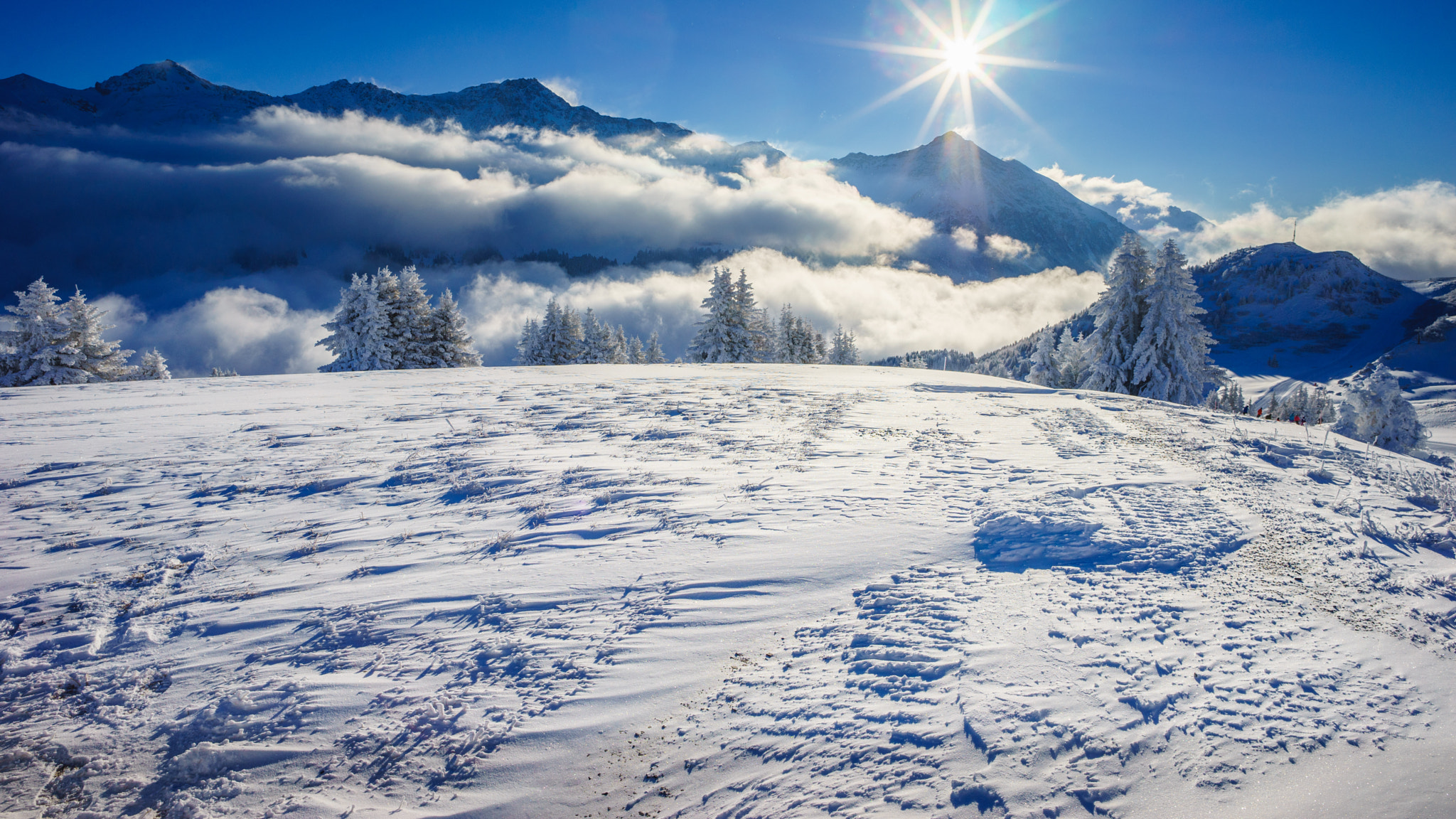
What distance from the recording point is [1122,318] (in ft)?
94.7

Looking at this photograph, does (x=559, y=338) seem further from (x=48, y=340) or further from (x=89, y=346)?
(x=48, y=340)

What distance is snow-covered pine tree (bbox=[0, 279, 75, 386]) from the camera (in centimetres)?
2477

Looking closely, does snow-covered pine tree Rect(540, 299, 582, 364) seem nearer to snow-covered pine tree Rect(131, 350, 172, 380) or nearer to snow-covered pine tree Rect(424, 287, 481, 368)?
snow-covered pine tree Rect(424, 287, 481, 368)

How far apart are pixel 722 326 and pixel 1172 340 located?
2639 cm

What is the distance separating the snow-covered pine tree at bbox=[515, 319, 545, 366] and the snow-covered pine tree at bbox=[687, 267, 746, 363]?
11.9 meters

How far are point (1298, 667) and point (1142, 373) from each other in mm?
28649

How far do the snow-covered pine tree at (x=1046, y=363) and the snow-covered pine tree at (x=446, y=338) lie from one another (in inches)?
1712

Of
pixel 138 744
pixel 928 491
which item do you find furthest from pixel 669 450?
pixel 138 744

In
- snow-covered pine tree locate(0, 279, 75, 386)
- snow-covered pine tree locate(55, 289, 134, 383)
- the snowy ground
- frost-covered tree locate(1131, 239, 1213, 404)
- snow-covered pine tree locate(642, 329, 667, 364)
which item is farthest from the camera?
snow-covered pine tree locate(642, 329, 667, 364)

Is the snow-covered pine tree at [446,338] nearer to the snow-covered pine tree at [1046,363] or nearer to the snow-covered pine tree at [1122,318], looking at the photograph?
the snow-covered pine tree at [1122,318]

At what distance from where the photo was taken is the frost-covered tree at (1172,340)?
88.5 feet

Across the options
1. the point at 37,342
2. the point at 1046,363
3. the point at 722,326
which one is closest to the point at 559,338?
the point at 722,326

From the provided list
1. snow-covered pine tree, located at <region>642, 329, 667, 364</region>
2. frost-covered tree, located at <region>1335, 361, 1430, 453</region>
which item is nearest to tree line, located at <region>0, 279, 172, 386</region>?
snow-covered pine tree, located at <region>642, 329, 667, 364</region>

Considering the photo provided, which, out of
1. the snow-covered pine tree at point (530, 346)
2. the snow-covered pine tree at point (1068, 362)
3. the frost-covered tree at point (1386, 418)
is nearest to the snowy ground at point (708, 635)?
the snow-covered pine tree at point (530, 346)
